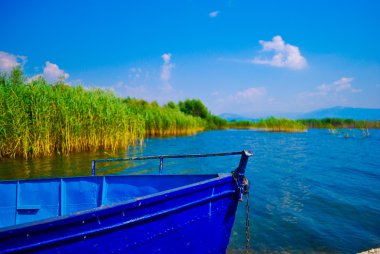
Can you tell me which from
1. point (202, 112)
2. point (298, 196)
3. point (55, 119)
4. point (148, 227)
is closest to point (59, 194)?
point (148, 227)

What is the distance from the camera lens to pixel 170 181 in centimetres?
511

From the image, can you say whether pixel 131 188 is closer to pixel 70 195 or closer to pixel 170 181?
pixel 170 181

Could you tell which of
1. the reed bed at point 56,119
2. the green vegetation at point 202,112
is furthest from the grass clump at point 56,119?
the green vegetation at point 202,112

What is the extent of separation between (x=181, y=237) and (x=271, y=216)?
4.36 meters

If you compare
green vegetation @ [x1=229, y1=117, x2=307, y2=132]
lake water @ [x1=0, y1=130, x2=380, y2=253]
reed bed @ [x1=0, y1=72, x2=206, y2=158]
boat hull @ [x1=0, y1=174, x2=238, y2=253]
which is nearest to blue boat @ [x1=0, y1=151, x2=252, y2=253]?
boat hull @ [x1=0, y1=174, x2=238, y2=253]

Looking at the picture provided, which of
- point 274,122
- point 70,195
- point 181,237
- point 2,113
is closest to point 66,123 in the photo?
point 2,113

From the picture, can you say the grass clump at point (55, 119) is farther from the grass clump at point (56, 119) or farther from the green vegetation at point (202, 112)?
the green vegetation at point (202, 112)

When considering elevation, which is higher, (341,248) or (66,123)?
(66,123)

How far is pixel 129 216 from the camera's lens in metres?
3.38

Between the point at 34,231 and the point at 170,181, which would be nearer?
the point at 34,231

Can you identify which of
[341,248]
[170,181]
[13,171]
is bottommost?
[341,248]

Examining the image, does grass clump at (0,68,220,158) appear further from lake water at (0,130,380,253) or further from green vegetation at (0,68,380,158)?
lake water at (0,130,380,253)

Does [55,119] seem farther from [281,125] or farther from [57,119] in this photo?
[281,125]

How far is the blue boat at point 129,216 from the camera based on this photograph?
10.0ft
